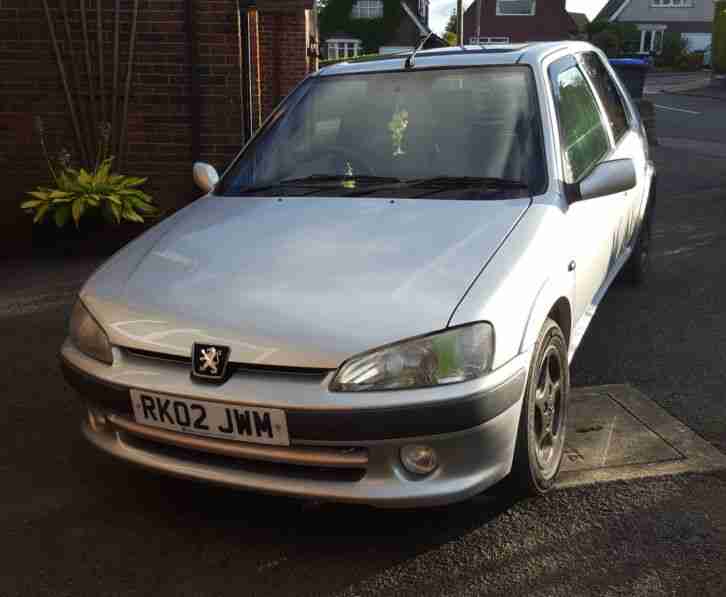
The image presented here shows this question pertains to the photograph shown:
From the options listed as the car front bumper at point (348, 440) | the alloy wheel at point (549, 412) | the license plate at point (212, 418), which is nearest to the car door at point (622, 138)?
the alloy wheel at point (549, 412)

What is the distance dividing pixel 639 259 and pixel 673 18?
62170mm

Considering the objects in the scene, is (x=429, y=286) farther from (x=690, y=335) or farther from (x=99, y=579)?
(x=690, y=335)

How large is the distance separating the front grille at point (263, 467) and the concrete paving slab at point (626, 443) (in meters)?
1.03

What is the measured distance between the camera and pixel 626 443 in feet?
11.7

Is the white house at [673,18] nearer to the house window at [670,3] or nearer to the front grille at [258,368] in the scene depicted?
the house window at [670,3]

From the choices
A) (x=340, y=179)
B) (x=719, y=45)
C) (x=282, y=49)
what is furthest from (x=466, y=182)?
(x=719, y=45)

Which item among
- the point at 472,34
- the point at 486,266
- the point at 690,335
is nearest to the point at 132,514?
the point at 486,266

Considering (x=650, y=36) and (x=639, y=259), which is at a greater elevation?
(x=650, y=36)

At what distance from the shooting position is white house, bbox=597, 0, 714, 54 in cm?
6056

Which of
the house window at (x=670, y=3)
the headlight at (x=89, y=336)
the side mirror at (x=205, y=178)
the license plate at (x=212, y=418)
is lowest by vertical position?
the license plate at (x=212, y=418)

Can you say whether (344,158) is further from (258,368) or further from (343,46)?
(343,46)

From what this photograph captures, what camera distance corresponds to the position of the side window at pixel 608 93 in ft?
16.1

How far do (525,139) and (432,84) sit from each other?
62 centimetres

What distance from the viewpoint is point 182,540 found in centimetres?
294
